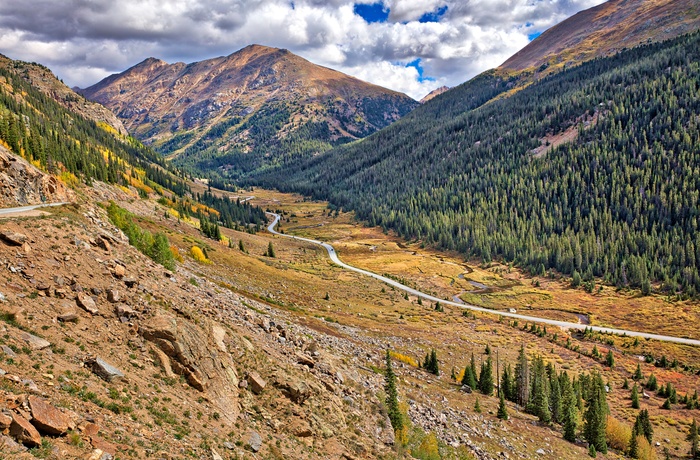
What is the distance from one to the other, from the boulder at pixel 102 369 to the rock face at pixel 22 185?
30.2 m

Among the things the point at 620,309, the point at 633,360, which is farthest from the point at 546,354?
the point at 620,309

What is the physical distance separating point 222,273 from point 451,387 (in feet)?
152

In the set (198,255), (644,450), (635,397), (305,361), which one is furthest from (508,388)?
(198,255)

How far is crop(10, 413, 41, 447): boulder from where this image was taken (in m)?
13.3

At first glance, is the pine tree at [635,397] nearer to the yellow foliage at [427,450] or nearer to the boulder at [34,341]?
the yellow foliage at [427,450]

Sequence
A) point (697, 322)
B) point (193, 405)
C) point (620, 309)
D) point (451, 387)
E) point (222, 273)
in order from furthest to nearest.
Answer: point (620, 309) < point (697, 322) < point (222, 273) < point (451, 387) < point (193, 405)

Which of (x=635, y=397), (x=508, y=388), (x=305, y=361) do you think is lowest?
(x=635, y=397)

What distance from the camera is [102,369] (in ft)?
65.7

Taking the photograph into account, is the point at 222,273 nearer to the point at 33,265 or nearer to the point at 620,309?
the point at 33,265

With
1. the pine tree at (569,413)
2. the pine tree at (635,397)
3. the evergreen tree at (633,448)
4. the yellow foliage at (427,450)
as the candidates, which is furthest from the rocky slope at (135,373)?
the pine tree at (635,397)

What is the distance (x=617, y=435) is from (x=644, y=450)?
4247 millimetres

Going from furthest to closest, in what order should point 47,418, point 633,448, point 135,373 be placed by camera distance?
point 633,448, point 135,373, point 47,418

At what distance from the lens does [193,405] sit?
22781mm

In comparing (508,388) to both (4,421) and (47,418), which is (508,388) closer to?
(47,418)
